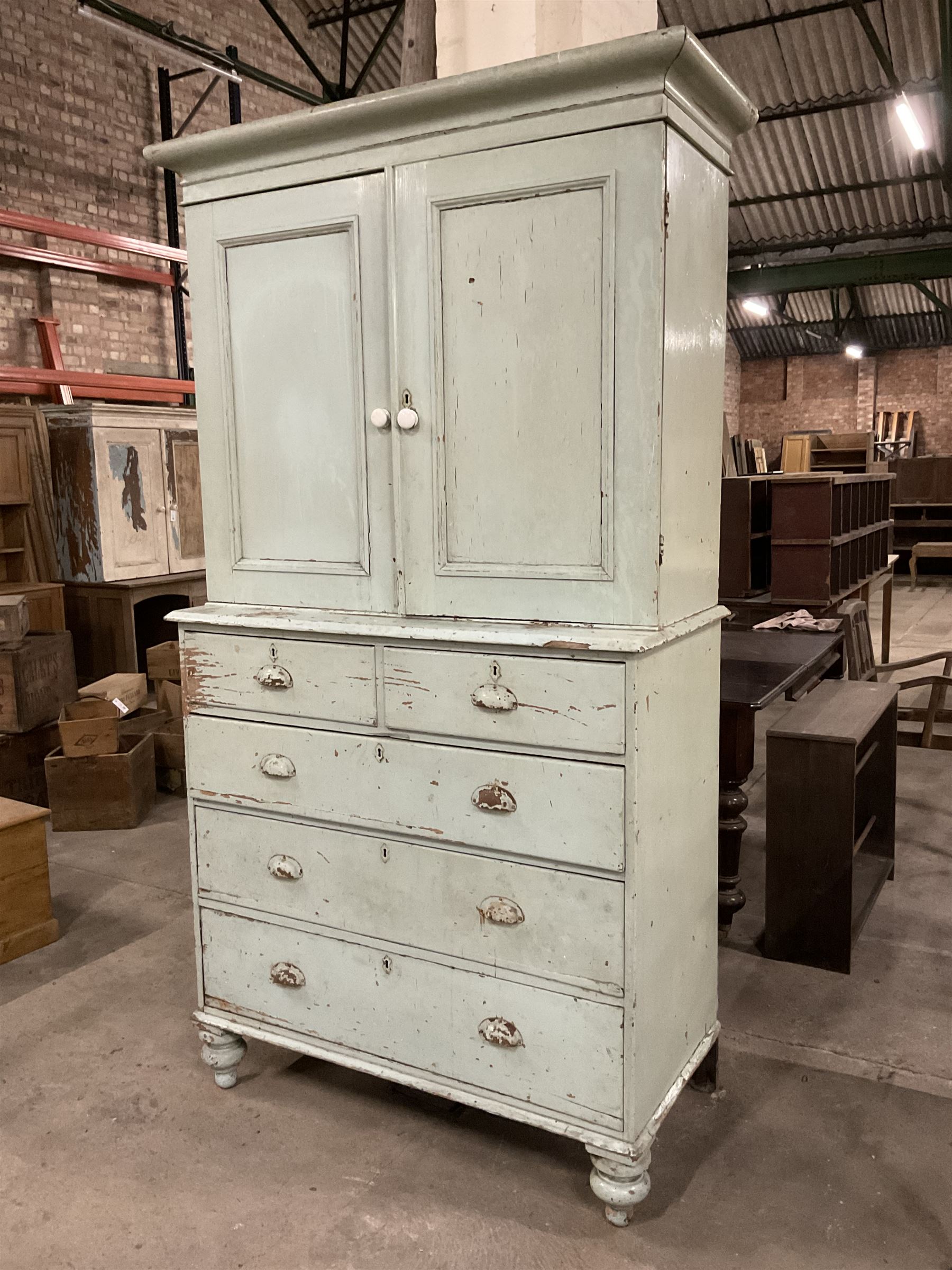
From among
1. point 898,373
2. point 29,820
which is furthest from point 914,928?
point 898,373

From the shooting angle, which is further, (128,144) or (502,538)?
(128,144)

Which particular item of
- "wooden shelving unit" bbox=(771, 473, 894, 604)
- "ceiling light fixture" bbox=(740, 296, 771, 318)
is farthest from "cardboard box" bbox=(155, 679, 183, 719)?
"ceiling light fixture" bbox=(740, 296, 771, 318)

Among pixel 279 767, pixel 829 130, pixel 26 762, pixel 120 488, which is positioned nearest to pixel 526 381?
pixel 279 767

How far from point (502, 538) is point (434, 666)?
32 centimetres

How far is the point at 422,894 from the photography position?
7.48 feet

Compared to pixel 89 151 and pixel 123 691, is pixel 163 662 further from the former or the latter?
pixel 89 151

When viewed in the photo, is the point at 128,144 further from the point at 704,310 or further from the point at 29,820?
the point at 704,310

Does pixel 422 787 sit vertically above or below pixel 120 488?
below

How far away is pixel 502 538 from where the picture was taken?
214cm

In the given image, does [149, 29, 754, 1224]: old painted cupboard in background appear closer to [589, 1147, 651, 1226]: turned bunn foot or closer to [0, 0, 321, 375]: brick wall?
[589, 1147, 651, 1226]: turned bunn foot

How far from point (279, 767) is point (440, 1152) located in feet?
3.21

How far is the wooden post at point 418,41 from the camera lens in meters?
2.75

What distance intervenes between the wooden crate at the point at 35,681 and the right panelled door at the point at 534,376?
342 centimetres

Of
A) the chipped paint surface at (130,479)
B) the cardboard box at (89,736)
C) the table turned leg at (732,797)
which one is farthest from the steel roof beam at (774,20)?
the cardboard box at (89,736)
